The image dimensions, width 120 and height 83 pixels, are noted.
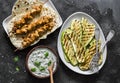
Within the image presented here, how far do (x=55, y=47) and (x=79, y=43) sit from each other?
203 mm

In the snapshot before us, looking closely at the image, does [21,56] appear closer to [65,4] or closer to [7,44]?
[7,44]

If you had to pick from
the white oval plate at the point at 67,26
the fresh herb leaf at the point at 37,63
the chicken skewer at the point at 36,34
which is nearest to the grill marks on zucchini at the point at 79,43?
the white oval plate at the point at 67,26

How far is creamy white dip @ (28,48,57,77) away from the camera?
354cm

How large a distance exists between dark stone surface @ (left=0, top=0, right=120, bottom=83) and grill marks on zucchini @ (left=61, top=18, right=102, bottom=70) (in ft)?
0.31

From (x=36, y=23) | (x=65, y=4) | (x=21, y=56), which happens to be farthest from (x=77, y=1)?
(x=21, y=56)

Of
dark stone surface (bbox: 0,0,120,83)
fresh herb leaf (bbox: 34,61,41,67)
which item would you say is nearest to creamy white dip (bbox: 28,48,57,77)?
fresh herb leaf (bbox: 34,61,41,67)

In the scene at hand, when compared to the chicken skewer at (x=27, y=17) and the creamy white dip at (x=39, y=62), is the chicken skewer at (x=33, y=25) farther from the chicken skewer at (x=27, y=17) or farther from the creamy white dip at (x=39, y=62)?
the creamy white dip at (x=39, y=62)

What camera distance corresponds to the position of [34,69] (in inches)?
139


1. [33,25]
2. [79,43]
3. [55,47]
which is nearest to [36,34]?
[33,25]

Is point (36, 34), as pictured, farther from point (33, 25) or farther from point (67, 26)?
point (67, 26)

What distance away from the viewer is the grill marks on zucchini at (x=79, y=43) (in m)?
3.63

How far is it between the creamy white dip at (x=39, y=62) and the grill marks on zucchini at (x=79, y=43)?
176 millimetres

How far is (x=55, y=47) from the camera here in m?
3.68

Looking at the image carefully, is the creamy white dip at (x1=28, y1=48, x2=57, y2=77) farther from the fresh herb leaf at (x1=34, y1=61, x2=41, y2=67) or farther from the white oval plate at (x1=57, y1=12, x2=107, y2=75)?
the white oval plate at (x1=57, y1=12, x2=107, y2=75)
